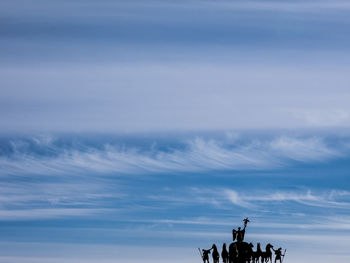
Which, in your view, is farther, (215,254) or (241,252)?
(215,254)

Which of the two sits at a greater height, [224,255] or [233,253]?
[233,253]

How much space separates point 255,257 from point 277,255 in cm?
315

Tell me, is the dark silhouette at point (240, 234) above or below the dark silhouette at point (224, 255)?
above

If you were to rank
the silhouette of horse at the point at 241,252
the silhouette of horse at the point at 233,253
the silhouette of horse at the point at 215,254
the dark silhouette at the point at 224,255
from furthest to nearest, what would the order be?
the silhouette of horse at the point at 215,254 → the dark silhouette at the point at 224,255 → the silhouette of horse at the point at 241,252 → the silhouette of horse at the point at 233,253

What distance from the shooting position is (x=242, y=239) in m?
101

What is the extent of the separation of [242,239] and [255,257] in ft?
10.5

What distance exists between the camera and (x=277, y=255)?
100250 millimetres

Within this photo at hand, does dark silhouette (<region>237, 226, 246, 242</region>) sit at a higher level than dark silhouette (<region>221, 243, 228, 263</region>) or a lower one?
higher

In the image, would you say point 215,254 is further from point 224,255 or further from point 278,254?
point 278,254

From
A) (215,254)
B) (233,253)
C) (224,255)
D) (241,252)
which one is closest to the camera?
(233,253)

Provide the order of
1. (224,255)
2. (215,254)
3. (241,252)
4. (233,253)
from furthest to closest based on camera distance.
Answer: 1. (215,254)
2. (241,252)
3. (224,255)
4. (233,253)

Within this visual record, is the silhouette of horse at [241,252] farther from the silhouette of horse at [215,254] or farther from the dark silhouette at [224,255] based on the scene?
the silhouette of horse at [215,254]

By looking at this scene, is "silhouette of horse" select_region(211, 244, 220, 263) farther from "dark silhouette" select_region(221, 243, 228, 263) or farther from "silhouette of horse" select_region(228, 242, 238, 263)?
"silhouette of horse" select_region(228, 242, 238, 263)

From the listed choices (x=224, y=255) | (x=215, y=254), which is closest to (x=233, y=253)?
(x=224, y=255)
